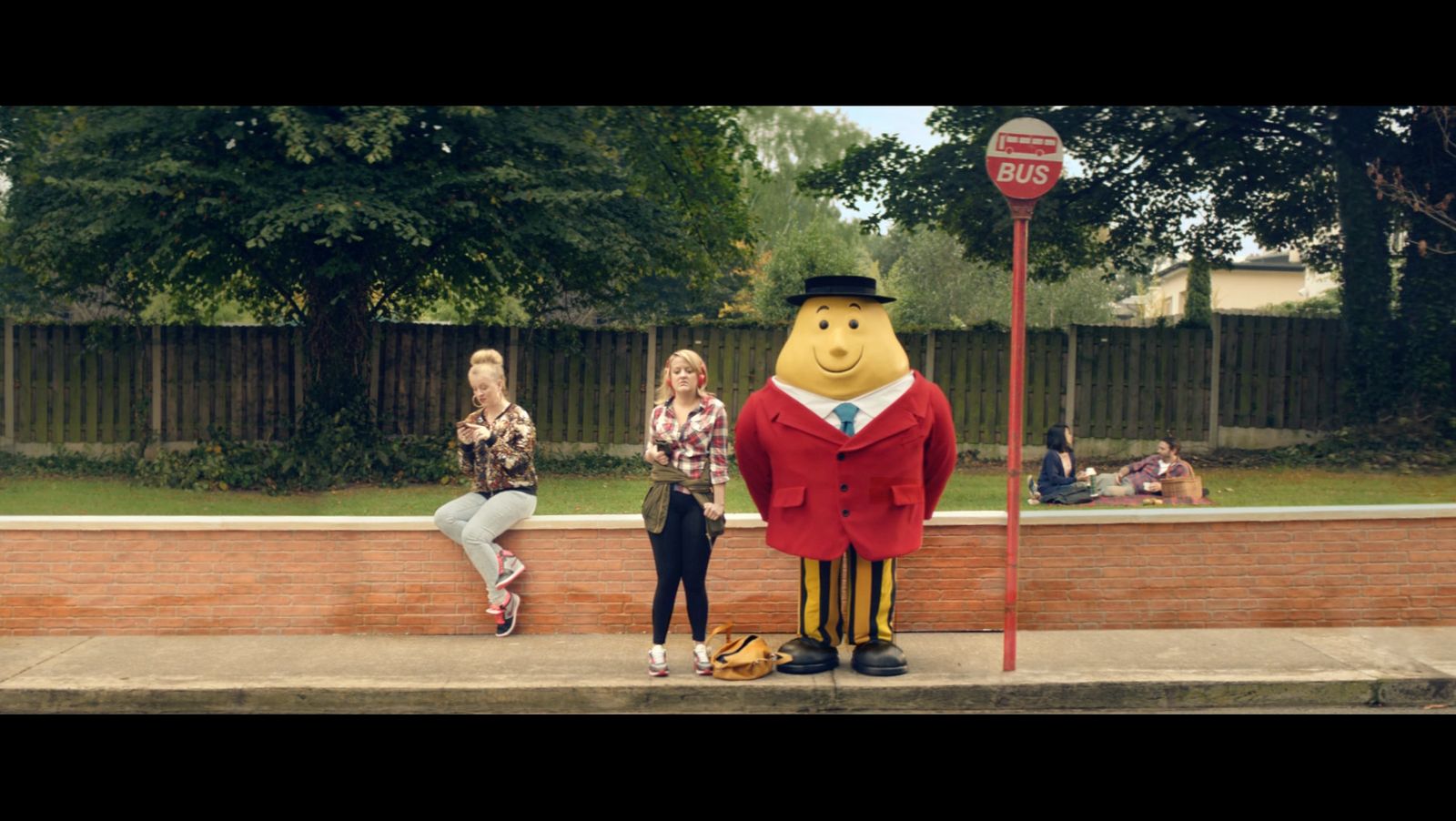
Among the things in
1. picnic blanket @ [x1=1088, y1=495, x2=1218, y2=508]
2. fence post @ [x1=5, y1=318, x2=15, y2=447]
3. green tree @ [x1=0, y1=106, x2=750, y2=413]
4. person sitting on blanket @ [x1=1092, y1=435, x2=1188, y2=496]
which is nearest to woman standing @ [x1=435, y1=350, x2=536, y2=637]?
green tree @ [x1=0, y1=106, x2=750, y2=413]

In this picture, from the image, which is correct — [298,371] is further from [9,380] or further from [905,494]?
[905,494]

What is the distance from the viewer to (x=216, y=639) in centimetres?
724

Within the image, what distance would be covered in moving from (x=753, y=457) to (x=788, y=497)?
0.32 meters

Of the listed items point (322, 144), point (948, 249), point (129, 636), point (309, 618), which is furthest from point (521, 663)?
point (948, 249)

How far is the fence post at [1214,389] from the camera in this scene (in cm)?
1491

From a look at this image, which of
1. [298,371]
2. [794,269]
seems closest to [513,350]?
[298,371]

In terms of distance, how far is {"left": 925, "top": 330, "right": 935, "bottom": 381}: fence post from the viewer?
1476 centimetres

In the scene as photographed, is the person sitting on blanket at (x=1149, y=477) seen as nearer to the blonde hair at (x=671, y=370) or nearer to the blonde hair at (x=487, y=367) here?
the blonde hair at (x=671, y=370)

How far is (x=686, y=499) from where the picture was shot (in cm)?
646

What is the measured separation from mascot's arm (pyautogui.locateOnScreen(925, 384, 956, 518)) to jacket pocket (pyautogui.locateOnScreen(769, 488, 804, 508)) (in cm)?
77

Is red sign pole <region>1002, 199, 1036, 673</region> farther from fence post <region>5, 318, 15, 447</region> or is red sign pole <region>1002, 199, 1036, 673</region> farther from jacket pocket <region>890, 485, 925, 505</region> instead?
fence post <region>5, 318, 15, 447</region>

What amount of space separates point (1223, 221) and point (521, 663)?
12.3m

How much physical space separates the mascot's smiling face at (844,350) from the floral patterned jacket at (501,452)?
5.50 feet

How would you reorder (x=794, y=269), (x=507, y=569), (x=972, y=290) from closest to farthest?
(x=507, y=569) < (x=794, y=269) < (x=972, y=290)
